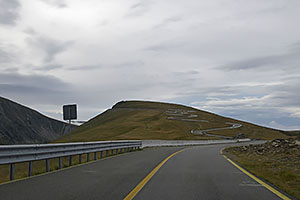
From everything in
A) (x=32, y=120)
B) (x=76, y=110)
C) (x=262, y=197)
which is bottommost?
(x=262, y=197)

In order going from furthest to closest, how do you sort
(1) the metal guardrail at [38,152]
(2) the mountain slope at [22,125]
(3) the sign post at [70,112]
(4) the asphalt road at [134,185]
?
(2) the mountain slope at [22,125] < (3) the sign post at [70,112] < (1) the metal guardrail at [38,152] < (4) the asphalt road at [134,185]

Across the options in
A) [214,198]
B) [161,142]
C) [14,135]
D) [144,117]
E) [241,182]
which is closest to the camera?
[214,198]

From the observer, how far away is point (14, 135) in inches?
4523

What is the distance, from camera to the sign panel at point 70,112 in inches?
931

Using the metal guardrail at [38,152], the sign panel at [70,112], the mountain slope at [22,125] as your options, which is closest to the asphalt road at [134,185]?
the metal guardrail at [38,152]

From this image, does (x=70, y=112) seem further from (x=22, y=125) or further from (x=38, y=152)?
(x=22, y=125)

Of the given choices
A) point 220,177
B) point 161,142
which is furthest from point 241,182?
point 161,142

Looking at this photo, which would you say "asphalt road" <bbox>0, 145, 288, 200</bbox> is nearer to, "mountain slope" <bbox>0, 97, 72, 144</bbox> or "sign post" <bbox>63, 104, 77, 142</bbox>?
"sign post" <bbox>63, 104, 77, 142</bbox>

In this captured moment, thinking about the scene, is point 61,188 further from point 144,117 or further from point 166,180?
point 144,117

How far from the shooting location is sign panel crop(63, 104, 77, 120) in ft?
77.6

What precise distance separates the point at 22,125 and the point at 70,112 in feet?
354

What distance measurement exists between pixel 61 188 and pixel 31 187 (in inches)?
32.1

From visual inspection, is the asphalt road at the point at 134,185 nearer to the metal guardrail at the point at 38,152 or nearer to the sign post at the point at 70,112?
the metal guardrail at the point at 38,152

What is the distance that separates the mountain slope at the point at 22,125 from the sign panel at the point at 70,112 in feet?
270
